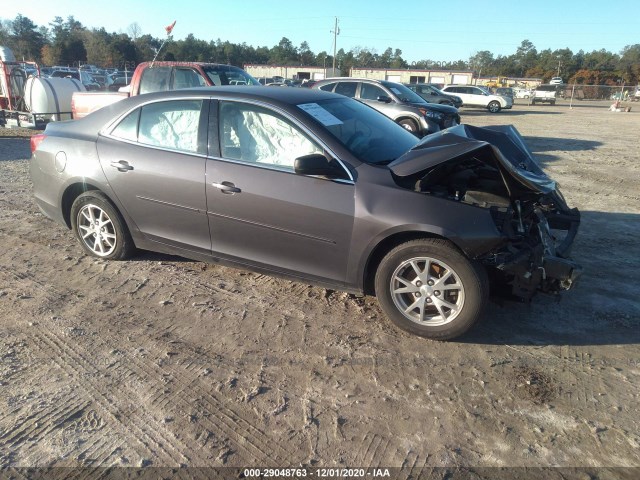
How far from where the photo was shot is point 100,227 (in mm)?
4645

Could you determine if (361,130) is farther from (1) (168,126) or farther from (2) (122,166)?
(2) (122,166)

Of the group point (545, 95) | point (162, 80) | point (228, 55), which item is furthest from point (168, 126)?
point (228, 55)

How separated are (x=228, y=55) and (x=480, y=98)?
67.3m

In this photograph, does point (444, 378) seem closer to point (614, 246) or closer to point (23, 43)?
point (614, 246)

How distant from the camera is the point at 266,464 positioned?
2.38m

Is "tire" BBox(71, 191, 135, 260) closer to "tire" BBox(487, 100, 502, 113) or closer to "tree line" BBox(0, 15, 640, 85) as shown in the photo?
"tire" BBox(487, 100, 502, 113)

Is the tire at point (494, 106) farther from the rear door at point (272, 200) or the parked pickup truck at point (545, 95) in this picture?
the rear door at point (272, 200)

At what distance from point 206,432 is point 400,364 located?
1319mm

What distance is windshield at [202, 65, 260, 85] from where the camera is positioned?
32.4ft

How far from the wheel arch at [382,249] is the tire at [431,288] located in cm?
5

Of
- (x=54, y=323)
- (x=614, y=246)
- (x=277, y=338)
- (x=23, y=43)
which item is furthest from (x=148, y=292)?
(x=23, y=43)

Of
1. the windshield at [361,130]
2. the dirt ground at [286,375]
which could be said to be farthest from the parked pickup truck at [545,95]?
the windshield at [361,130]

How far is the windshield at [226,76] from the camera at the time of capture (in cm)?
987

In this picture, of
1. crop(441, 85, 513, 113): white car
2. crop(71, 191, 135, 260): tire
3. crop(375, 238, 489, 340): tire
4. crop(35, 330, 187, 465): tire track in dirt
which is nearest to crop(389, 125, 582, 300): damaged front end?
crop(375, 238, 489, 340): tire
